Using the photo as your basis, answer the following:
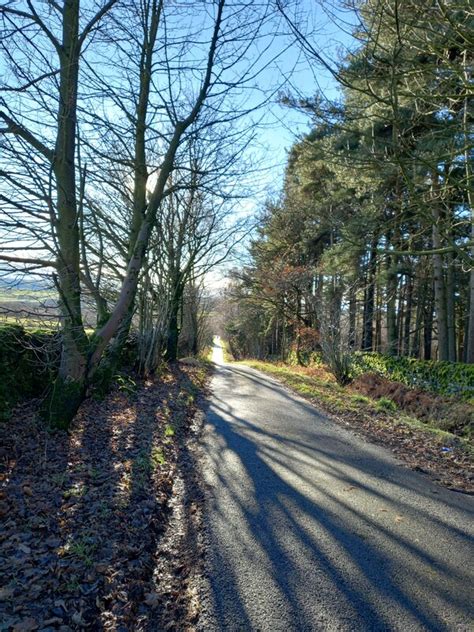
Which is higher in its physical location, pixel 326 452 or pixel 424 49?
pixel 424 49

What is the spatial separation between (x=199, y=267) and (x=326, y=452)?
12.9m

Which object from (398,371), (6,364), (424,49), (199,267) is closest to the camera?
(424,49)

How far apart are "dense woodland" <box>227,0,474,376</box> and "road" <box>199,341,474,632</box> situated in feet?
10.5

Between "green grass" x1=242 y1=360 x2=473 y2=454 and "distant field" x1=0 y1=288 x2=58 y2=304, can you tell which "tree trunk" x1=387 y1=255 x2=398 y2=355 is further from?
"distant field" x1=0 y1=288 x2=58 y2=304

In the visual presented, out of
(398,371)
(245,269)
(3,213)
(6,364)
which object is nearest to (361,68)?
(3,213)

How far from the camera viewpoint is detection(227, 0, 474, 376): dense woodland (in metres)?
5.09

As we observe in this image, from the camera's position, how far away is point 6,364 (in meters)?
5.85

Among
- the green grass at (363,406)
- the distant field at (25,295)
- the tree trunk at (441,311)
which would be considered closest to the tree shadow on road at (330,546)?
the green grass at (363,406)

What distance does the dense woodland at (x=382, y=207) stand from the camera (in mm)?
5090

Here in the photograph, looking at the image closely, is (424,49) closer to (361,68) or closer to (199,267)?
(361,68)

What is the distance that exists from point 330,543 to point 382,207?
11.7 m

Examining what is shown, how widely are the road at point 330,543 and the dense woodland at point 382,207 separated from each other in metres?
3.19

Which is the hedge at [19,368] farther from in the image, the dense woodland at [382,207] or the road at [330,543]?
the dense woodland at [382,207]

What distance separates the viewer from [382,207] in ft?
42.3
